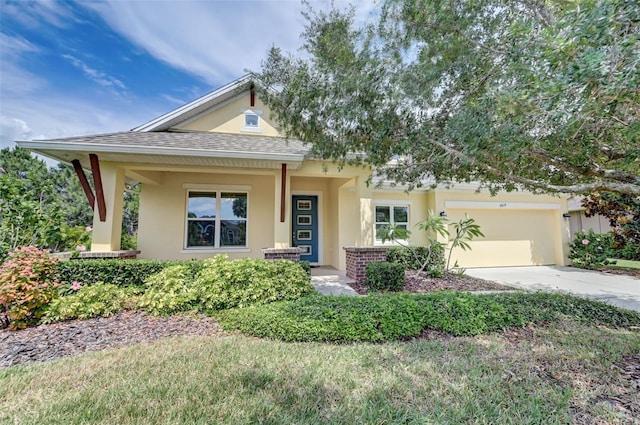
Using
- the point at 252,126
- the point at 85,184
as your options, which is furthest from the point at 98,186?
the point at 252,126

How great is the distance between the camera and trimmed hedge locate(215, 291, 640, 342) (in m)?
4.35

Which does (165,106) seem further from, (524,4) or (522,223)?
(522,223)

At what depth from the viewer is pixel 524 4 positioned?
521 cm

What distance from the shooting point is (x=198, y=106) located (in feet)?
33.4

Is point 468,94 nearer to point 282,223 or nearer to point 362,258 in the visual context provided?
point 362,258

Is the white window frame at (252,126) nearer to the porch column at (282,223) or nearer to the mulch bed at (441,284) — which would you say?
the porch column at (282,223)

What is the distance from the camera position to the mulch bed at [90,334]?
3.89 metres

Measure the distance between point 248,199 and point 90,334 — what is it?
6290 millimetres

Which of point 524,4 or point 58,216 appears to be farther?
point 58,216

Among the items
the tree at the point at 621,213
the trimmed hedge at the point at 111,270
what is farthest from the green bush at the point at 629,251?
the trimmed hedge at the point at 111,270

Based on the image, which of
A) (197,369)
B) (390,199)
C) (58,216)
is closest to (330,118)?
(197,369)

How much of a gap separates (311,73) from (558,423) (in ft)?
20.8

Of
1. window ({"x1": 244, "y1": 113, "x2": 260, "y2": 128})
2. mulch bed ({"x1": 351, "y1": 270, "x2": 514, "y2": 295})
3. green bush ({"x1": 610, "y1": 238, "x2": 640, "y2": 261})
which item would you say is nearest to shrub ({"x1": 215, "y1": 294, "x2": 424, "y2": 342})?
mulch bed ({"x1": 351, "y1": 270, "x2": 514, "y2": 295})

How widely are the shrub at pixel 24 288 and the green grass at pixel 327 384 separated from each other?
74.3 inches
